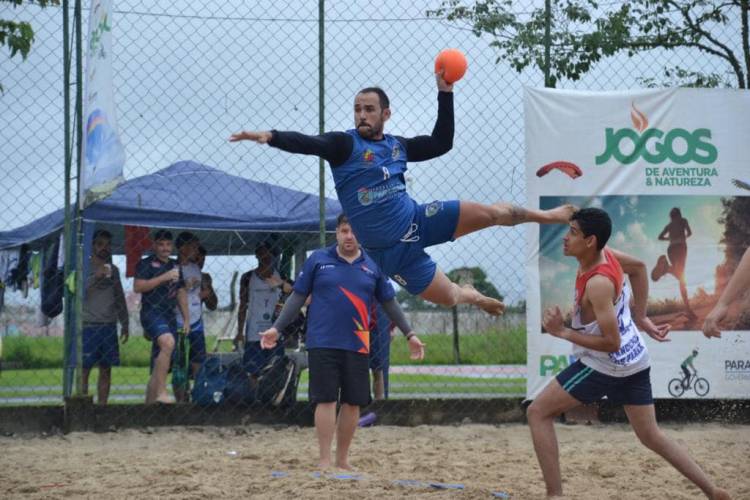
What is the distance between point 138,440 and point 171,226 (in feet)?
6.23

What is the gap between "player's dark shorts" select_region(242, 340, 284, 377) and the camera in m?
9.39

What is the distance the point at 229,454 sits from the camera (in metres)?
7.81

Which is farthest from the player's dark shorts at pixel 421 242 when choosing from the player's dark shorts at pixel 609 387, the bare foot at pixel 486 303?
the player's dark shorts at pixel 609 387

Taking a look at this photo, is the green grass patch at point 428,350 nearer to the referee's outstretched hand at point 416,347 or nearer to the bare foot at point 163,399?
the bare foot at point 163,399

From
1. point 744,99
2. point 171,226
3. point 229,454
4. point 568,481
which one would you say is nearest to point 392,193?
point 568,481

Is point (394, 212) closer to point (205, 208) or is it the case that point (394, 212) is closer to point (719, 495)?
point (719, 495)

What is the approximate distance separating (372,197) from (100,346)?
4.19 meters

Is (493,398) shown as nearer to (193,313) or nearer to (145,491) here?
(193,313)

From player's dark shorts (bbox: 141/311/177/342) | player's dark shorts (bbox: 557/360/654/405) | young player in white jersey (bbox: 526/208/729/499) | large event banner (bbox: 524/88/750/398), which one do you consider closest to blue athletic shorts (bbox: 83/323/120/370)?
player's dark shorts (bbox: 141/311/177/342)

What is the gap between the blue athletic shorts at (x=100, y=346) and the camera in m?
9.16

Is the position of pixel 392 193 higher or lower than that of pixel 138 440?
higher

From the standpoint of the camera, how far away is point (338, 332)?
732cm

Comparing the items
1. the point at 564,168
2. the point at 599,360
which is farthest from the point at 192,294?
the point at 599,360

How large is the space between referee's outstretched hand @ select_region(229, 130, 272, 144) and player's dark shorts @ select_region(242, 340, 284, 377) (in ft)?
13.6
